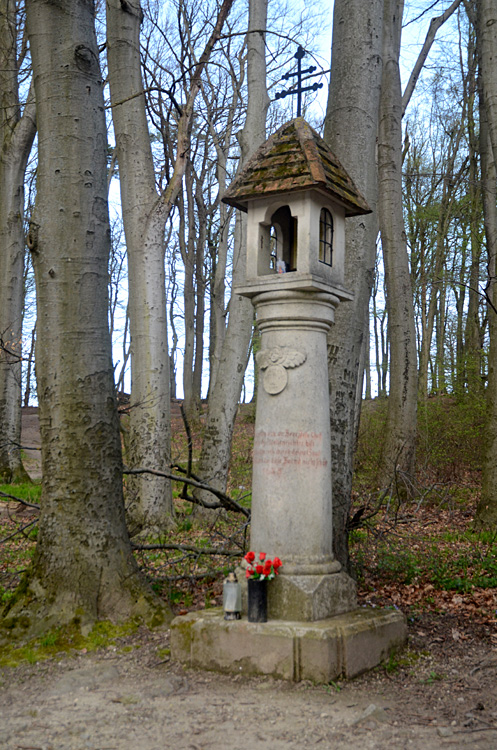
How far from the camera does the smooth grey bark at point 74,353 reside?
5352mm

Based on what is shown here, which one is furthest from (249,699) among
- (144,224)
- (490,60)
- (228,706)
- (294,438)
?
(490,60)

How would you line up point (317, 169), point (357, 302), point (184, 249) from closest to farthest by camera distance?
1. point (317, 169)
2. point (357, 302)
3. point (184, 249)

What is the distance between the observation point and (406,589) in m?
7.07

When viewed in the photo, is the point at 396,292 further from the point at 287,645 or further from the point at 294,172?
the point at 287,645

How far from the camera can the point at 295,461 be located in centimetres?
492

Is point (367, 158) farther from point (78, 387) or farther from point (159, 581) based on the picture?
point (159, 581)

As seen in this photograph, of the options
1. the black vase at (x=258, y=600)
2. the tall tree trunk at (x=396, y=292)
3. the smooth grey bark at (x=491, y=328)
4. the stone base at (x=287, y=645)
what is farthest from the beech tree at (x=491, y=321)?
the black vase at (x=258, y=600)

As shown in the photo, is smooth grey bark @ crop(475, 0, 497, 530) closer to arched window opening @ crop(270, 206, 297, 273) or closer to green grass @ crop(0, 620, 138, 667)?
arched window opening @ crop(270, 206, 297, 273)

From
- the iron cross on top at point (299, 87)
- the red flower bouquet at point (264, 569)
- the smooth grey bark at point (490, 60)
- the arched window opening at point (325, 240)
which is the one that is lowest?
the red flower bouquet at point (264, 569)

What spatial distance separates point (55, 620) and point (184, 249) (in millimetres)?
17816

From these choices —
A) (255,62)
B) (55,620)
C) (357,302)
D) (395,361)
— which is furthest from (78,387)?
(395,361)

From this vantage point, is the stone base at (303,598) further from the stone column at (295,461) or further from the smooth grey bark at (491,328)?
the smooth grey bark at (491,328)

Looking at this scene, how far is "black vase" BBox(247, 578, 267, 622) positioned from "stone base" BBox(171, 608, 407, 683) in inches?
2.4

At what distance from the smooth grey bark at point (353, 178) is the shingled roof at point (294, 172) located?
81 centimetres
